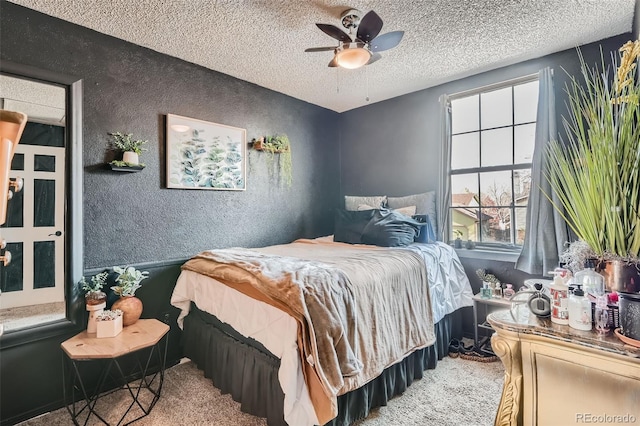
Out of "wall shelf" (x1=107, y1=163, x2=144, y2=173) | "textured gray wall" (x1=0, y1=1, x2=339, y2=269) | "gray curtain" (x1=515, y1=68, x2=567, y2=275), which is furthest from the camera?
"gray curtain" (x1=515, y1=68, x2=567, y2=275)

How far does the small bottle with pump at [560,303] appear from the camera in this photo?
108cm

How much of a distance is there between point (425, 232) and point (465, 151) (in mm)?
1060

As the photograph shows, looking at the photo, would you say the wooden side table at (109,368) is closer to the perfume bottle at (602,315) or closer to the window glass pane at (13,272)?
the window glass pane at (13,272)

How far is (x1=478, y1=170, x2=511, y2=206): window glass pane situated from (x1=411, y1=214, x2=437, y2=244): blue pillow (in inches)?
25.6

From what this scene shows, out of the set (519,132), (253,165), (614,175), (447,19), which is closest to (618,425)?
(614,175)

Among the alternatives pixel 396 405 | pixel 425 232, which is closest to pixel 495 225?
pixel 425 232

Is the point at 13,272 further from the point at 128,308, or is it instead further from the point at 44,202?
the point at 128,308

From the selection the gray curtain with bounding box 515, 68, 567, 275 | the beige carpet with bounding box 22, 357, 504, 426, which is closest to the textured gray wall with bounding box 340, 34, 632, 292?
the gray curtain with bounding box 515, 68, 567, 275

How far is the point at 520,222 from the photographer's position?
289 centimetres

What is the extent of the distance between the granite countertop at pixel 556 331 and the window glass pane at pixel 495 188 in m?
2.07

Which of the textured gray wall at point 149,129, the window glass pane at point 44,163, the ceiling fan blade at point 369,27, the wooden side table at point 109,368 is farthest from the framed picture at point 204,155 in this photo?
the ceiling fan blade at point 369,27

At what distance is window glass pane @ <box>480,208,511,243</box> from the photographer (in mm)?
2979

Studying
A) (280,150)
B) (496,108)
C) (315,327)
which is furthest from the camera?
(280,150)

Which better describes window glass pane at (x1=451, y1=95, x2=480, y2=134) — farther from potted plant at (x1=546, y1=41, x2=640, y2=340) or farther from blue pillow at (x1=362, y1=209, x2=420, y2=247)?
potted plant at (x1=546, y1=41, x2=640, y2=340)
